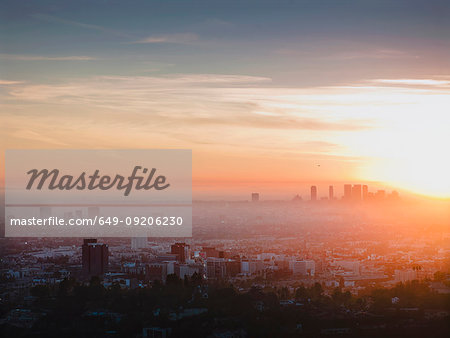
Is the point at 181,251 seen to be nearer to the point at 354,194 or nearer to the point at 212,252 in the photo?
the point at 212,252

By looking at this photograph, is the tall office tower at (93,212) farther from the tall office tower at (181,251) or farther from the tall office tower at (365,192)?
the tall office tower at (365,192)

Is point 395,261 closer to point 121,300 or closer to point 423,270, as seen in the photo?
point 423,270

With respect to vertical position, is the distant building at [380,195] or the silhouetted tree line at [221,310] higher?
the distant building at [380,195]

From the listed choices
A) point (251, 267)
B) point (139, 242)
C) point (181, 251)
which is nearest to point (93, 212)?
point (181, 251)

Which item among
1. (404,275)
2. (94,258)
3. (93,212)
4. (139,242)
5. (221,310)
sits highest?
(93,212)

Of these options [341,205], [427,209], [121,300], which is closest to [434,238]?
[427,209]

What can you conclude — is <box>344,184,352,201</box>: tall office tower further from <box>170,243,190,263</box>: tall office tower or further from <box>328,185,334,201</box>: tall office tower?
<box>170,243,190,263</box>: tall office tower

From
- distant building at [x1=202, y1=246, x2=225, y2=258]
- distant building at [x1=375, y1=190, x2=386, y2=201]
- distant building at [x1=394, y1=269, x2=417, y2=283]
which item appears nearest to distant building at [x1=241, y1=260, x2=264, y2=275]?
distant building at [x1=202, y1=246, x2=225, y2=258]

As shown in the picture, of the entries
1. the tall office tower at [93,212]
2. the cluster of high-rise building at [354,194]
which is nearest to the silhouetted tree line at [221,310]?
the tall office tower at [93,212]
